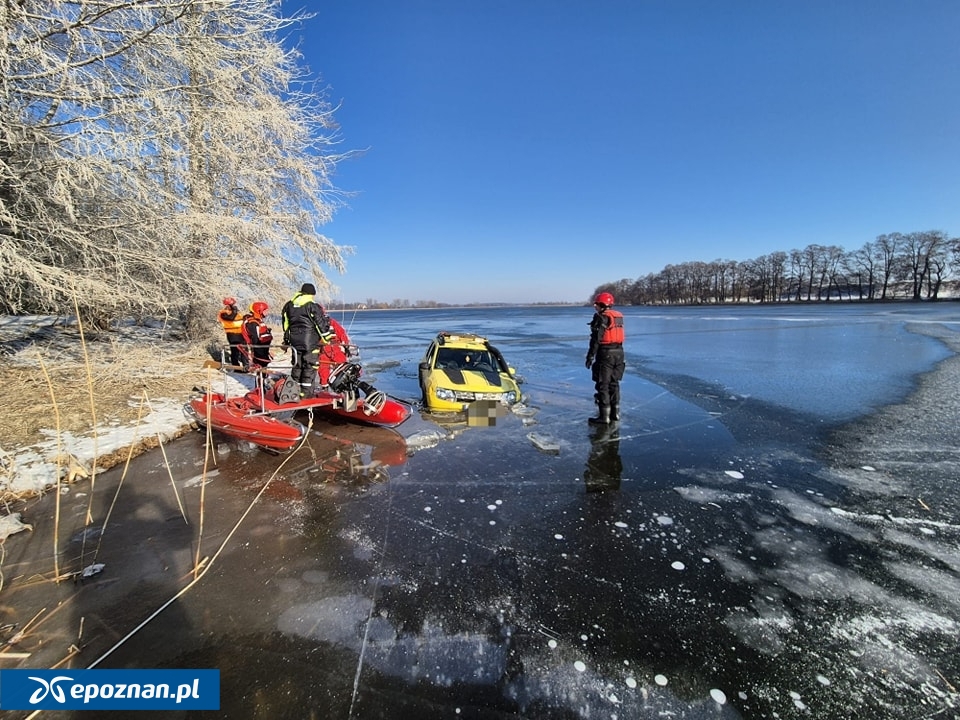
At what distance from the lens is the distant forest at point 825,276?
76562mm

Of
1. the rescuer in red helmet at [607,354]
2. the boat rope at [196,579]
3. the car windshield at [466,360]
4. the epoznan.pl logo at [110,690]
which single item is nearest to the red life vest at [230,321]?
the car windshield at [466,360]

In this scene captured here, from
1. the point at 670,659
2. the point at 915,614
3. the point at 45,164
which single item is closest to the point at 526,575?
the point at 670,659

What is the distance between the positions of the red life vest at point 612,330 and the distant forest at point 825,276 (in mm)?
103569

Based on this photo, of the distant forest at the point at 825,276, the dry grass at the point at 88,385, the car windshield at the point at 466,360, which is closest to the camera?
the dry grass at the point at 88,385

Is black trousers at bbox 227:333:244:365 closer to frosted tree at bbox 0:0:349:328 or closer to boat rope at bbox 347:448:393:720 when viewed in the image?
frosted tree at bbox 0:0:349:328

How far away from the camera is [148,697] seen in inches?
87.2

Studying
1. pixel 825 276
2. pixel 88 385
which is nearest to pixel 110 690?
pixel 88 385

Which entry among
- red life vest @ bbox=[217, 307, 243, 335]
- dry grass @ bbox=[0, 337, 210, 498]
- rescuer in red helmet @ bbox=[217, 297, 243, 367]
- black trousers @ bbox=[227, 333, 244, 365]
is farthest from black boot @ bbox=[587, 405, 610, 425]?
red life vest @ bbox=[217, 307, 243, 335]

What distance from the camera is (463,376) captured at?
8.22m

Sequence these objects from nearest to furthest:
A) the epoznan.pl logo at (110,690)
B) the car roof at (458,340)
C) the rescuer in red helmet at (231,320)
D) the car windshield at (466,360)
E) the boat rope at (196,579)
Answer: the epoznan.pl logo at (110,690)
the boat rope at (196,579)
the car windshield at (466,360)
the car roof at (458,340)
the rescuer in red helmet at (231,320)

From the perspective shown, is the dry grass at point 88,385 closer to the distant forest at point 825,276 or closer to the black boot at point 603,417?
the black boot at point 603,417

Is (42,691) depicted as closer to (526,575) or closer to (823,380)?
(526,575)

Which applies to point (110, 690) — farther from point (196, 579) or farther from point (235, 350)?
point (235, 350)

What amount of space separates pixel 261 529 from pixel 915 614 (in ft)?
17.0
